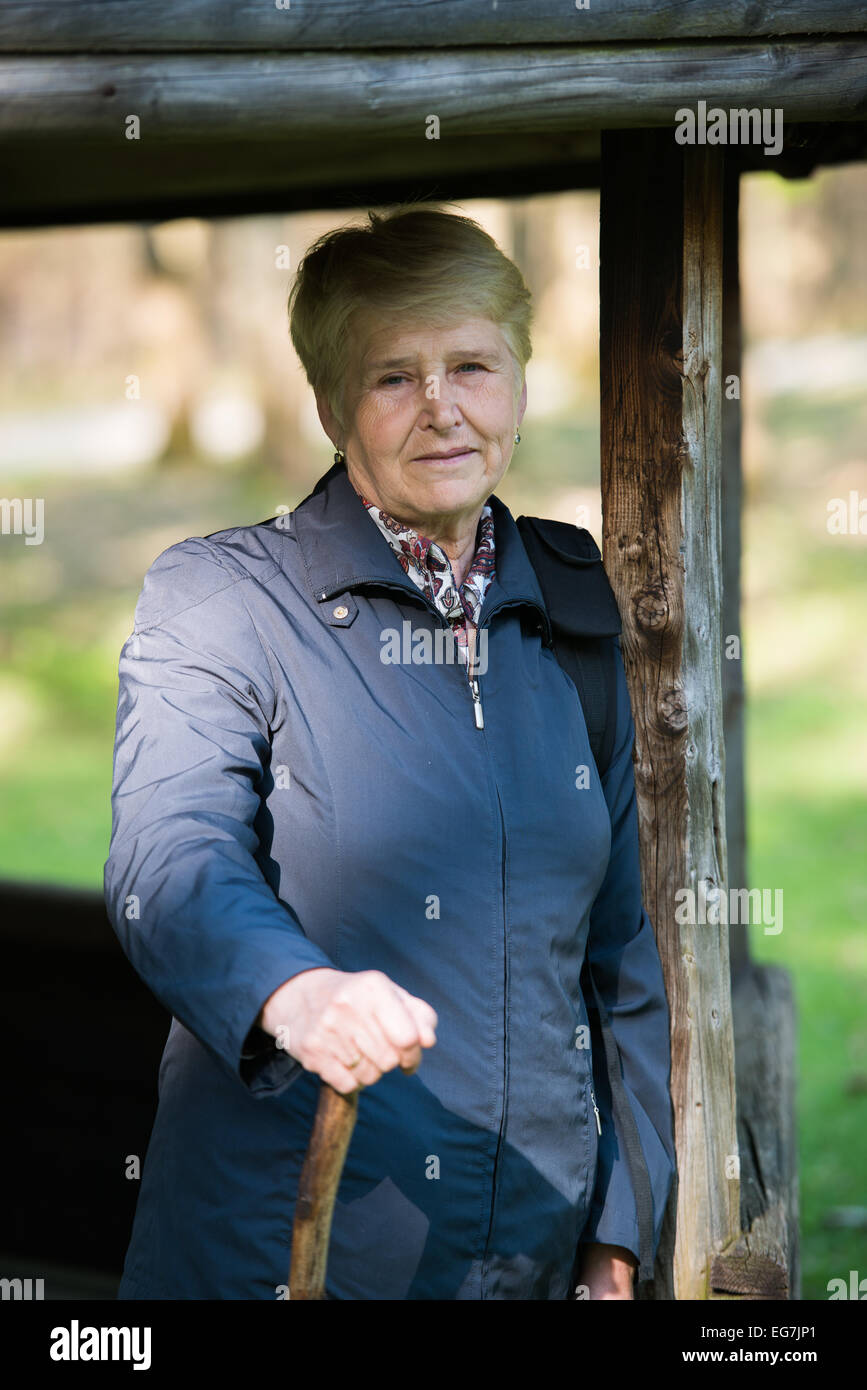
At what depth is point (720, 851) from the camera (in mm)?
2471

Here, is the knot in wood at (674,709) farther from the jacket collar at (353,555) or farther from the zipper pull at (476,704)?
the zipper pull at (476,704)

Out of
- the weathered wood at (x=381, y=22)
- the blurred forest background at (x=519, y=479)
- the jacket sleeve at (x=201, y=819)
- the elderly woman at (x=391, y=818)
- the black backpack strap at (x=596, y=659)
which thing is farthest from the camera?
the blurred forest background at (x=519, y=479)

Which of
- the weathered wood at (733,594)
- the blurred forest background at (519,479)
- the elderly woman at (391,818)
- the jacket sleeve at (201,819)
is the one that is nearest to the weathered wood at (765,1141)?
the weathered wood at (733,594)

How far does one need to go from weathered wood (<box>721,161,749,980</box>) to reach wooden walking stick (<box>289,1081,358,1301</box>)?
2.20 m

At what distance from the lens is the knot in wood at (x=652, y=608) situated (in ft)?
7.73

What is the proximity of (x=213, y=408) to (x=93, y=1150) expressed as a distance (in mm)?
13685

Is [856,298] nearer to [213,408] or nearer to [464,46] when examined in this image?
[213,408]

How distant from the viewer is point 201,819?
173 centimetres

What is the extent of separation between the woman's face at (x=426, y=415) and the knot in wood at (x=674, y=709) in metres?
0.48

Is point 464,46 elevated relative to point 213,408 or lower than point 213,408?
lower

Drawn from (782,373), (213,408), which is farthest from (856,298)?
(213,408)

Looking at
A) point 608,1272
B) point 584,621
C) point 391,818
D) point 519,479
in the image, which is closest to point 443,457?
point 584,621

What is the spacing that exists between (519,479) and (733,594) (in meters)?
10.7

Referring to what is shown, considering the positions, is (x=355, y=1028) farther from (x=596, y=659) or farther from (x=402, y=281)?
(x=402, y=281)
